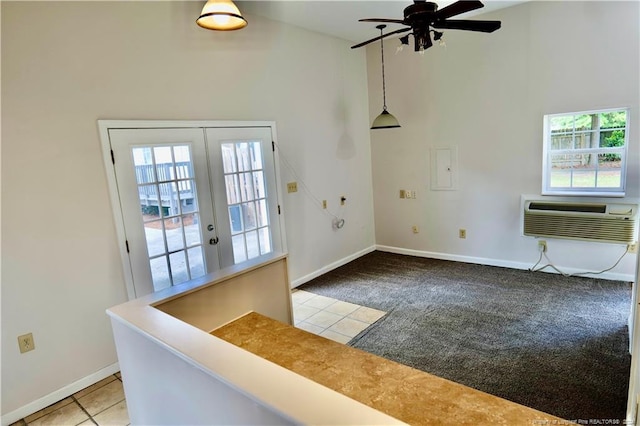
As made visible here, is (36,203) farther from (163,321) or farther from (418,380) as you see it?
(418,380)

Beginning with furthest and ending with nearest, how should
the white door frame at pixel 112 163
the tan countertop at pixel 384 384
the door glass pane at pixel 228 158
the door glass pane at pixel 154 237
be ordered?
the door glass pane at pixel 228 158 < the door glass pane at pixel 154 237 < the white door frame at pixel 112 163 < the tan countertop at pixel 384 384

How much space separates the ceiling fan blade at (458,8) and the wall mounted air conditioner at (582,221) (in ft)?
9.04

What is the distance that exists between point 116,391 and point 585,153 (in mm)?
5010

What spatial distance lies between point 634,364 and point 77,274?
354cm

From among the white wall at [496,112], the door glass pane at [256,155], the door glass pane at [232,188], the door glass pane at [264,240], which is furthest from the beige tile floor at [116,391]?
the white wall at [496,112]

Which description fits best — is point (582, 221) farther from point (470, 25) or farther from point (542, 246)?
point (470, 25)

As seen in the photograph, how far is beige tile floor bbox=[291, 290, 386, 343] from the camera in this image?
341 cm

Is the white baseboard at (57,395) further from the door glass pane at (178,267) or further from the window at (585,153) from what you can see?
the window at (585,153)

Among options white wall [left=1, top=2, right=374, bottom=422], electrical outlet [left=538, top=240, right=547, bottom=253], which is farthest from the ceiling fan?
electrical outlet [left=538, top=240, right=547, bottom=253]

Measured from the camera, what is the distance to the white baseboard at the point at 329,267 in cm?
463

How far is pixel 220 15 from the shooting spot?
7.52 ft

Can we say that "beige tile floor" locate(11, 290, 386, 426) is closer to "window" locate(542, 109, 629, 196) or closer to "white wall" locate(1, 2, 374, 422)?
"white wall" locate(1, 2, 374, 422)

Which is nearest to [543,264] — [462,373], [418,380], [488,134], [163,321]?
[488,134]

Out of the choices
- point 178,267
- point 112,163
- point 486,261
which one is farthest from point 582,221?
point 112,163
